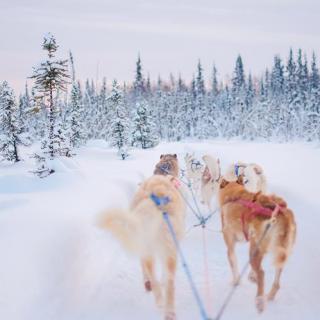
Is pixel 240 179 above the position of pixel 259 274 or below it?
above

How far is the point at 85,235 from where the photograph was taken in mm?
6438

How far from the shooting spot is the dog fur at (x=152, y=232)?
3773 millimetres

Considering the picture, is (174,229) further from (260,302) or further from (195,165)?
(195,165)

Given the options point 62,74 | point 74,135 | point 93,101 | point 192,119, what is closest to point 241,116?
point 192,119

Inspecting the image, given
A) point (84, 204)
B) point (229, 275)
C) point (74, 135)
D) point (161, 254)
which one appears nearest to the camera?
point (161, 254)

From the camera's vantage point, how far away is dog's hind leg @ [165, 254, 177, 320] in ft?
13.4

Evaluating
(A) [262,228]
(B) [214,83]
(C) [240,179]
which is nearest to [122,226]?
(A) [262,228]

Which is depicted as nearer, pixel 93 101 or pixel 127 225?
pixel 127 225

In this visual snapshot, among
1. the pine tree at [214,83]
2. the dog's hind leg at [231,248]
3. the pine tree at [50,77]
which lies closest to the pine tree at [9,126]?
the pine tree at [50,77]

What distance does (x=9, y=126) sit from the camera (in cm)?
2723

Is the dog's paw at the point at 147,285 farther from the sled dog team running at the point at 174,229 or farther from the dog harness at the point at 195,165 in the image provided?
the dog harness at the point at 195,165

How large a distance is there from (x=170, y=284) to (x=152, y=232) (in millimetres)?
625

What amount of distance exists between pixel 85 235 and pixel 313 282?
332 cm

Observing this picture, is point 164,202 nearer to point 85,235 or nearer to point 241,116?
point 85,235
